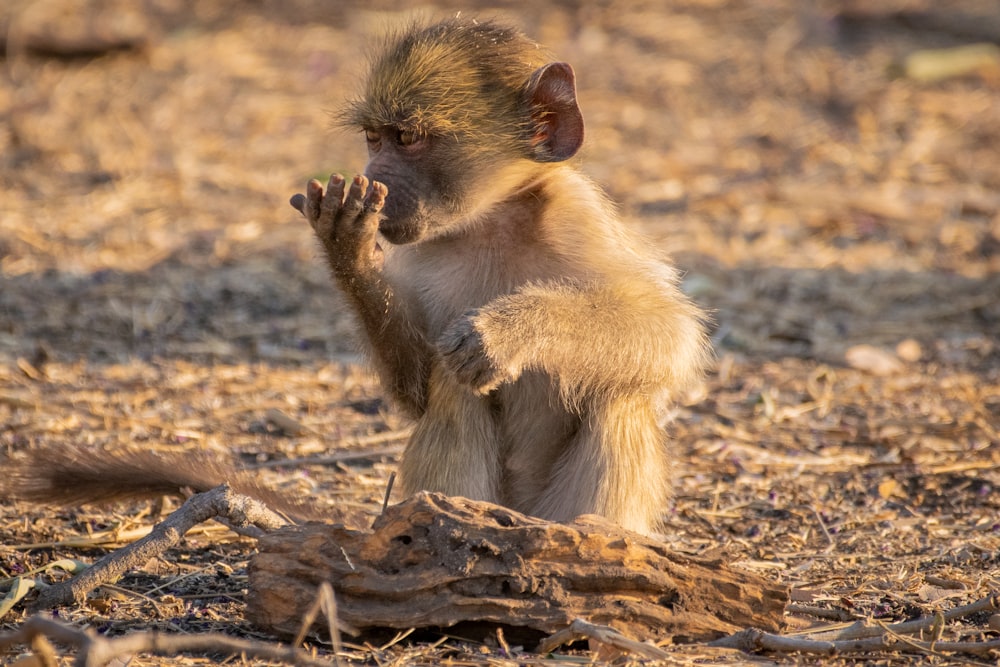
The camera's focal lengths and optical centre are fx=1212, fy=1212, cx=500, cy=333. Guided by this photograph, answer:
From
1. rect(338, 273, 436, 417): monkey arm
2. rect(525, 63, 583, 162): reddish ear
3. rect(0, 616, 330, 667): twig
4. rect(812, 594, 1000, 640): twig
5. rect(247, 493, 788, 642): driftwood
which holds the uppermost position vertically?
rect(525, 63, 583, 162): reddish ear

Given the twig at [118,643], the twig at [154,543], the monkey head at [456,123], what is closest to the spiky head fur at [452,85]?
the monkey head at [456,123]

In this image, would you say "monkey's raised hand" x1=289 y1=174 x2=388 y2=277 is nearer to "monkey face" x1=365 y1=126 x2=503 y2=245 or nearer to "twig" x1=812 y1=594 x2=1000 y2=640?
"monkey face" x1=365 y1=126 x2=503 y2=245

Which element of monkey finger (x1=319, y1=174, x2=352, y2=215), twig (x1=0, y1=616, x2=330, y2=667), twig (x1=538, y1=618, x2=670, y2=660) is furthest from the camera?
monkey finger (x1=319, y1=174, x2=352, y2=215)

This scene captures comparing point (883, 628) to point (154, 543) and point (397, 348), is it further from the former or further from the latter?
point (154, 543)

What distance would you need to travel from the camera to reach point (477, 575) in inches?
126

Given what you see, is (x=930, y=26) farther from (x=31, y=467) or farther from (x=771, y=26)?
(x=31, y=467)

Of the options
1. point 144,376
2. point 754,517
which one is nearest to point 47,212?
point 144,376

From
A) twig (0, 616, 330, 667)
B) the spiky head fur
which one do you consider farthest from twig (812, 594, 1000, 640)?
the spiky head fur

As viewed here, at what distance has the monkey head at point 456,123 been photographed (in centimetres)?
418

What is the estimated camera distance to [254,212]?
8820 millimetres

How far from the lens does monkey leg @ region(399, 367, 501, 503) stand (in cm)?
412

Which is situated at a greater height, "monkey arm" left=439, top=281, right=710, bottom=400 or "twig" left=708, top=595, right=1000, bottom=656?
"monkey arm" left=439, top=281, right=710, bottom=400

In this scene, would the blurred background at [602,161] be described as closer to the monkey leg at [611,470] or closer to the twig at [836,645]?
the monkey leg at [611,470]

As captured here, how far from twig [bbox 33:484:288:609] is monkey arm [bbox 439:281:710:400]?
2.52ft
